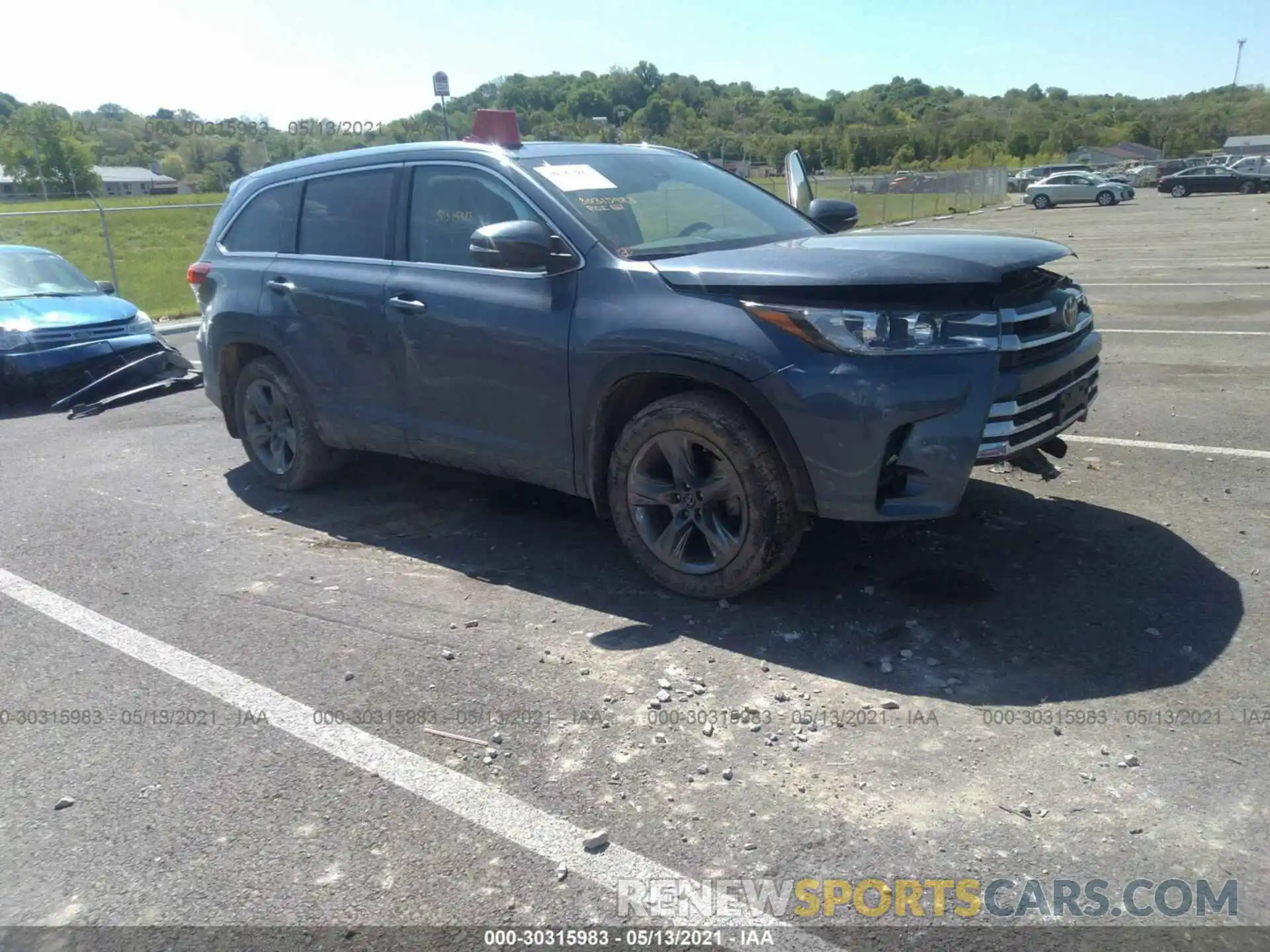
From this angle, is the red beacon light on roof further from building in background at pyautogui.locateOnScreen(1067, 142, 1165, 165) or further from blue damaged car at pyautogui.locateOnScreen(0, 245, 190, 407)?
building in background at pyautogui.locateOnScreen(1067, 142, 1165, 165)

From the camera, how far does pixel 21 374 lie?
9086 millimetres

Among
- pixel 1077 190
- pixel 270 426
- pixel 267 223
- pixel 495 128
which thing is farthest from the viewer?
pixel 1077 190

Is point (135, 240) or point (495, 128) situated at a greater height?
point (495, 128)

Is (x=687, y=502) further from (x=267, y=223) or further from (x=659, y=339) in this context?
(x=267, y=223)

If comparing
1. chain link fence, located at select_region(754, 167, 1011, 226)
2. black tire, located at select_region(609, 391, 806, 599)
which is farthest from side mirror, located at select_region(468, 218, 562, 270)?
chain link fence, located at select_region(754, 167, 1011, 226)

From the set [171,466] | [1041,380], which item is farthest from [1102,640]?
[171,466]

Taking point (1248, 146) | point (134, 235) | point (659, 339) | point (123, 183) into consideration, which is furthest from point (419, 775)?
point (1248, 146)

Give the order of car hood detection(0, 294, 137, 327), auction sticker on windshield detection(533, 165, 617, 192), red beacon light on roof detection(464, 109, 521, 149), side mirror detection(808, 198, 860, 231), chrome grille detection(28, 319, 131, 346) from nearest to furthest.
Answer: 1. auction sticker on windshield detection(533, 165, 617, 192)
2. red beacon light on roof detection(464, 109, 521, 149)
3. side mirror detection(808, 198, 860, 231)
4. chrome grille detection(28, 319, 131, 346)
5. car hood detection(0, 294, 137, 327)

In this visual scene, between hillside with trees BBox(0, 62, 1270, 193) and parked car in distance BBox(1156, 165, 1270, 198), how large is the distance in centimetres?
1801

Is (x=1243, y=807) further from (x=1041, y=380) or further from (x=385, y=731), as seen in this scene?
(x=385, y=731)

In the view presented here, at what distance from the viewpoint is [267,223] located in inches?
235

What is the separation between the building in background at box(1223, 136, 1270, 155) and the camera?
7644 centimetres

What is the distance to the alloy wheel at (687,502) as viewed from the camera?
410cm

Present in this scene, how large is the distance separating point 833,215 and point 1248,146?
90473 millimetres
